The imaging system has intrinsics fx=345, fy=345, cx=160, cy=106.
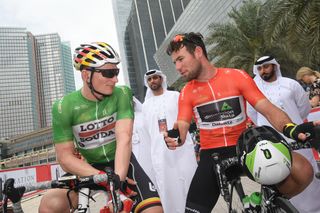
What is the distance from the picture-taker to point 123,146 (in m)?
2.99

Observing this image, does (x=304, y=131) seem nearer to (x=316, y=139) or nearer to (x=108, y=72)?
(x=316, y=139)

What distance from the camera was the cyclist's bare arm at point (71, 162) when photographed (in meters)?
2.82

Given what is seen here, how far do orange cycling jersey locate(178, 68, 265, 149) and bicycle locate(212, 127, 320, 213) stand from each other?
543 millimetres

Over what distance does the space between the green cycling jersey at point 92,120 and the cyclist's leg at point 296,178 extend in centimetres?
147

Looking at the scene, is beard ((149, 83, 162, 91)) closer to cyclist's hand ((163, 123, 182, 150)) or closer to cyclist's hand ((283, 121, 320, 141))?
cyclist's hand ((163, 123, 182, 150))

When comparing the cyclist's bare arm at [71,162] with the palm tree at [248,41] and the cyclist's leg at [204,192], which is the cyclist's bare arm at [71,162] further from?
the palm tree at [248,41]

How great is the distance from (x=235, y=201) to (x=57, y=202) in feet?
5.15

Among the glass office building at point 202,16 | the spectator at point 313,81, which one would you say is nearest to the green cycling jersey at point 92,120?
the spectator at point 313,81

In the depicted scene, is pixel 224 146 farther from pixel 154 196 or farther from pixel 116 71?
pixel 116 71

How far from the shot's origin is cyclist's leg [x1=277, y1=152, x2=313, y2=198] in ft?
8.50

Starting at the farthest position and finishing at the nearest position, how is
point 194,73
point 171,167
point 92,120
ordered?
point 171,167
point 194,73
point 92,120

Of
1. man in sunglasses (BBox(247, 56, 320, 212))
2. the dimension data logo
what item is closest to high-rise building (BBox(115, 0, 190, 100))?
man in sunglasses (BBox(247, 56, 320, 212))

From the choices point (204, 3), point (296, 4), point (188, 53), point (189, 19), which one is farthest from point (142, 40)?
point (188, 53)

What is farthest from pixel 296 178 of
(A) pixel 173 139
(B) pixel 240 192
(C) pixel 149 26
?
(C) pixel 149 26
